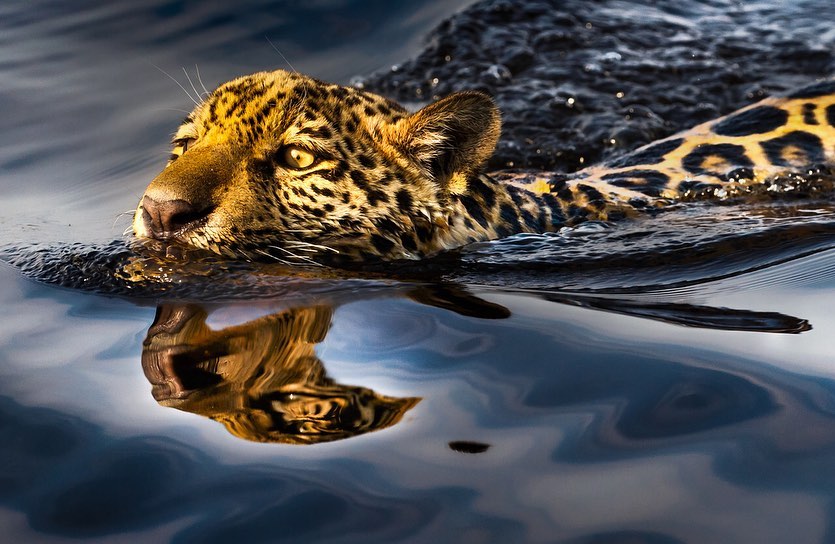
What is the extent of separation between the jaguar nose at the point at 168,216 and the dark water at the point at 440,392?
0.18m

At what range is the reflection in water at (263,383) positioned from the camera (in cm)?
330

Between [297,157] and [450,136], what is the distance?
0.76 meters

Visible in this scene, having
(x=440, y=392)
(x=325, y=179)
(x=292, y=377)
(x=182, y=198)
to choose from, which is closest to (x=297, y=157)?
(x=325, y=179)

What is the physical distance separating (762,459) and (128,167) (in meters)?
6.14

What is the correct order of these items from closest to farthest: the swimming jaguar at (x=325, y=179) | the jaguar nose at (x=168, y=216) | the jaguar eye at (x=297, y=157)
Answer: the jaguar nose at (x=168, y=216)
the swimming jaguar at (x=325, y=179)
the jaguar eye at (x=297, y=157)

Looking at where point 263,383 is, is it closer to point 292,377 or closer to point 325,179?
point 292,377

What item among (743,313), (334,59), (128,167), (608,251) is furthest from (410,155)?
(334,59)

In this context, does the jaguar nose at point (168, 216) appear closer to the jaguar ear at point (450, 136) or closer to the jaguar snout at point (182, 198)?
the jaguar snout at point (182, 198)

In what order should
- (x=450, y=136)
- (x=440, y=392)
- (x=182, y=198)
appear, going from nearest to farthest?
(x=440, y=392) < (x=182, y=198) < (x=450, y=136)

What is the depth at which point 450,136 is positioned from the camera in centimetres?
537

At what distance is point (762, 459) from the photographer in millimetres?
3113

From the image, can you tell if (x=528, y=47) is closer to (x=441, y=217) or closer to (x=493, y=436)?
(x=441, y=217)

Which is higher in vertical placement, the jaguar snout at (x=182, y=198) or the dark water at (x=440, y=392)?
the jaguar snout at (x=182, y=198)

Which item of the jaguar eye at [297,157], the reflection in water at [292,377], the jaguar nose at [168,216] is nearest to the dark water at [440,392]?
the reflection in water at [292,377]
